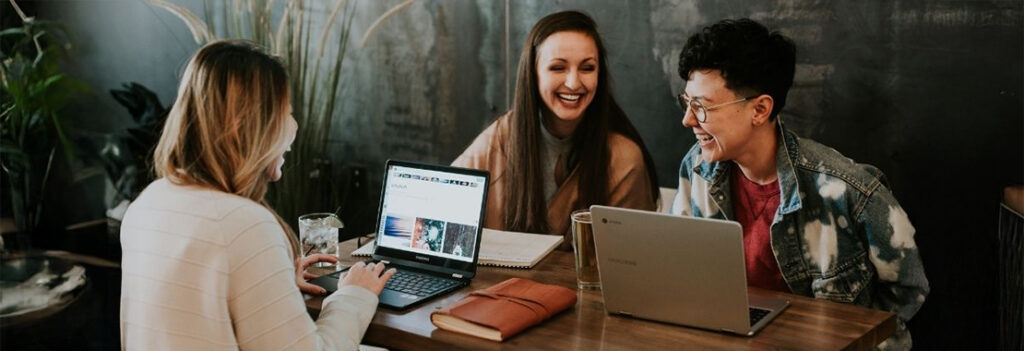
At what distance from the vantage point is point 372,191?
4105 millimetres

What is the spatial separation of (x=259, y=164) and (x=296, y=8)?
223cm

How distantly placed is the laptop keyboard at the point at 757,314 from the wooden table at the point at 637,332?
0.02 m

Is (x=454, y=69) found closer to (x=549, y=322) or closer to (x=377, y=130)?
(x=377, y=130)

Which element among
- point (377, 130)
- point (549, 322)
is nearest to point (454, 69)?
point (377, 130)

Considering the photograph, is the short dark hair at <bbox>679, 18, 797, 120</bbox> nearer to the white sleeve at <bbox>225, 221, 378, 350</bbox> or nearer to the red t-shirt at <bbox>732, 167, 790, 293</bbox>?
the red t-shirt at <bbox>732, 167, 790, 293</bbox>

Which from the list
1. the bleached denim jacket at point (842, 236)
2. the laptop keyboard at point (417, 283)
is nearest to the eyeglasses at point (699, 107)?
the bleached denim jacket at point (842, 236)

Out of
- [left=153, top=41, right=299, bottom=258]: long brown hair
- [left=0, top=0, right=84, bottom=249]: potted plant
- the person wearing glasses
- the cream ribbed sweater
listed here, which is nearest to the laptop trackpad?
the cream ribbed sweater

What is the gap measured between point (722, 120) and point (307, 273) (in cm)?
97

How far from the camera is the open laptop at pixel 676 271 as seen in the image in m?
1.72

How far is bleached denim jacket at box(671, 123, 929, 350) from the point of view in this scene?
2.10 m

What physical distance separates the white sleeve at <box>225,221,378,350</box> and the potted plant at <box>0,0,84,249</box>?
9.44 ft

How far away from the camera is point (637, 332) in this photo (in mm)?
1787

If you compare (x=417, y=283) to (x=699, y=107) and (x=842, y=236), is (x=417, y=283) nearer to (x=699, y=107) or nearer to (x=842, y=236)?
(x=699, y=107)

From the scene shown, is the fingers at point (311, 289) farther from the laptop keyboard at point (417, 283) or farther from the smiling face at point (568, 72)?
the smiling face at point (568, 72)
